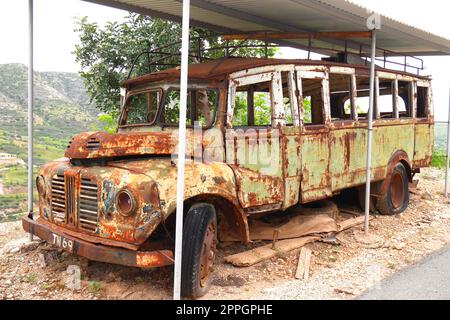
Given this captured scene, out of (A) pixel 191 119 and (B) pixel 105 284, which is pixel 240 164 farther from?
(B) pixel 105 284

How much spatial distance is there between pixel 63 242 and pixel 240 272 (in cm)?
193

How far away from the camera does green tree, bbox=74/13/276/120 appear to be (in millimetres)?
9070

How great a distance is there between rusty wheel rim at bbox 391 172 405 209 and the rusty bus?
0.98m

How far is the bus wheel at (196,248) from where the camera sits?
422 cm

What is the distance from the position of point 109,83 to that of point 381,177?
5.60 meters

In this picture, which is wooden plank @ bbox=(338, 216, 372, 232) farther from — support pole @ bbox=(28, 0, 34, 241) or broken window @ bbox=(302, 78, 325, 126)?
support pole @ bbox=(28, 0, 34, 241)

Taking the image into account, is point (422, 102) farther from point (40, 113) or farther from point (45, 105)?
point (45, 105)

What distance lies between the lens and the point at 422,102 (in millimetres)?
9133

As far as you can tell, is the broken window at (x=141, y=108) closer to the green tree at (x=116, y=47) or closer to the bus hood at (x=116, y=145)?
the bus hood at (x=116, y=145)

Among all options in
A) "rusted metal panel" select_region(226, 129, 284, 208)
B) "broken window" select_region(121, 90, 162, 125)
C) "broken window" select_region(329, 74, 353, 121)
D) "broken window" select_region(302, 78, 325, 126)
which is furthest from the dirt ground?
"broken window" select_region(329, 74, 353, 121)

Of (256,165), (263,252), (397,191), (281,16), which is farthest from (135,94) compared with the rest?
(397,191)

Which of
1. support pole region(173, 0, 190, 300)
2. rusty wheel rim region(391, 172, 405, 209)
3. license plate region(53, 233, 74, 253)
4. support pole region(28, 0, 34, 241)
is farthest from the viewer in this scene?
rusty wheel rim region(391, 172, 405, 209)

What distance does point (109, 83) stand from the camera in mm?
9438
